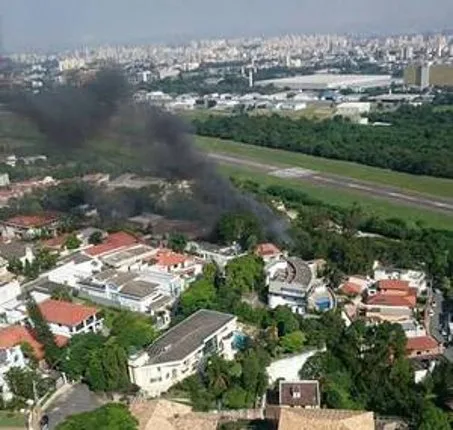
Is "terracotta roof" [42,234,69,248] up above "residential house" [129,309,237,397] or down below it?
below

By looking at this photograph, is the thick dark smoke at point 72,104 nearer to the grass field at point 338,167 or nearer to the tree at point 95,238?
the tree at point 95,238

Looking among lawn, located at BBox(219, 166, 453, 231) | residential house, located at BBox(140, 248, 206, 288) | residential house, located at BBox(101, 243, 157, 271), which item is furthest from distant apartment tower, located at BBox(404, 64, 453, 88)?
residential house, located at BBox(140, 248, 206, 288)

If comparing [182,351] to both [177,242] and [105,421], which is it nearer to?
[105,421]

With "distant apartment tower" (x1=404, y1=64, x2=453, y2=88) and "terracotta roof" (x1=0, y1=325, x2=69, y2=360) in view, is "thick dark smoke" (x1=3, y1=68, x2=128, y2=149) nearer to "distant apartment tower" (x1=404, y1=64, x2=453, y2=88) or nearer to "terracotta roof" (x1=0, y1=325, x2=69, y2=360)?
"terracotta roof" (x1=0, y1=325, x2=69, y2=360)

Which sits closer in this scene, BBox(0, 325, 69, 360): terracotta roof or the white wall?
BBox(0, 325, 69, 360): terracotta roof

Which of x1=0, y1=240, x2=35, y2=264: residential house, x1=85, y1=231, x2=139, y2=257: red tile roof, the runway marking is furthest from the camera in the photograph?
the runway marking

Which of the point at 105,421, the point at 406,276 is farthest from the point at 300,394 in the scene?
the point at 406,276
